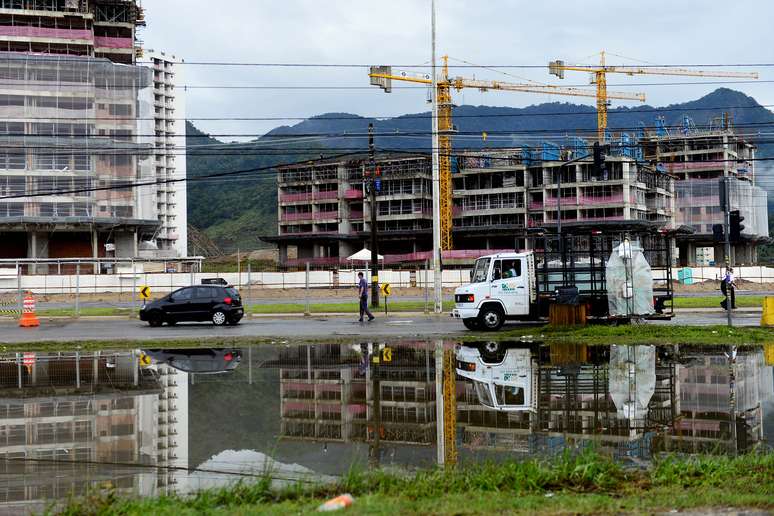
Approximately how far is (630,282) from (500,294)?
4.17 meters

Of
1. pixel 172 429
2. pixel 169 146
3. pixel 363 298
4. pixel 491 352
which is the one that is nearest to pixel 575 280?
pixel 491 352

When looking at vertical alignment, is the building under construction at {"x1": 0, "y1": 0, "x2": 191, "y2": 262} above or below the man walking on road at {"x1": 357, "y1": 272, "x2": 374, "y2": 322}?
above

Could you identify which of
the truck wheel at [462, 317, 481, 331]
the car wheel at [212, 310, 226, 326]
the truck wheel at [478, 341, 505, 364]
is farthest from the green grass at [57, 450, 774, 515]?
the car wheel at [212, 310, 226, 326]

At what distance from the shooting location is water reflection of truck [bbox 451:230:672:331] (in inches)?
969

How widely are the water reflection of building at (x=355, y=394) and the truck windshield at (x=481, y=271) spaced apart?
684 cm

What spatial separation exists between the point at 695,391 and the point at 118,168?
8059 centimetres

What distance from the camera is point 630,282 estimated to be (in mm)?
24609

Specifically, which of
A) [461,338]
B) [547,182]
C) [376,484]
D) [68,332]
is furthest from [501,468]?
[547,182]

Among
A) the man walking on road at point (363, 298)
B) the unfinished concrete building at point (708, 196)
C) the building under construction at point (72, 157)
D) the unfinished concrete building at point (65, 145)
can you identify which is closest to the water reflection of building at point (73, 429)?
the man walking on road at point (363, 298)

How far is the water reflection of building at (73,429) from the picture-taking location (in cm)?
843

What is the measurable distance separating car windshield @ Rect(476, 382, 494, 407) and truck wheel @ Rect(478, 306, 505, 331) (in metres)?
12.2

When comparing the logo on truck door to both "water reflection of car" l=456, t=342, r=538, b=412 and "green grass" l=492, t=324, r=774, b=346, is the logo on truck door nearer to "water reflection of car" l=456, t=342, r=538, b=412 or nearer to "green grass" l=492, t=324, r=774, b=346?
"green grass" l=492, t=324, r=774, b=346

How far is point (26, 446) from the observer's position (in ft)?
33.6

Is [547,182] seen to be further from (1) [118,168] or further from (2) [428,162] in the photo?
(1) [118,168]
